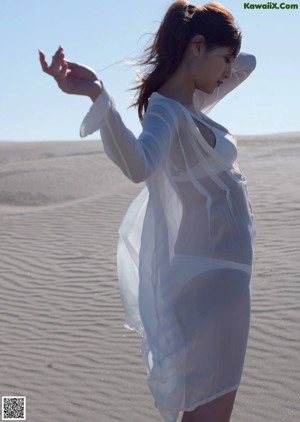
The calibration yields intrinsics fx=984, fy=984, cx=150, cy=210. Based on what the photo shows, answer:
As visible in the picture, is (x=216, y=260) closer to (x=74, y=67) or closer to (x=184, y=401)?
(x=184, y=401)

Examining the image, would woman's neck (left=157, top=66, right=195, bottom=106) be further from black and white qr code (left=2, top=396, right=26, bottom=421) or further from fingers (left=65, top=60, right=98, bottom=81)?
black and white qr code (left=2, top=396, right=26, bottom=421)

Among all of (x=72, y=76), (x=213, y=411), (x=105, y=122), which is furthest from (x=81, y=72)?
(x=213, y=411)

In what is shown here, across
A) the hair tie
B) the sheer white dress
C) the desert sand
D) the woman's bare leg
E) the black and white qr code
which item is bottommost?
the desert sand

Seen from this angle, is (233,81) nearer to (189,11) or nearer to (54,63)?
(189,11)

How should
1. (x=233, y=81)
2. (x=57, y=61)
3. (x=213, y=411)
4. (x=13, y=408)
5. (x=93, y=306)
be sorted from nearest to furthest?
(x=57, y=61)
(x=213, y=411)
(x=233, y=81)
(x=13, y=408)
(x=93, y=306)

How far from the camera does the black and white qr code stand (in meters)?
5.54

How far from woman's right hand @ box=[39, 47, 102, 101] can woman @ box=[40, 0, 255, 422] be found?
35 centimetres

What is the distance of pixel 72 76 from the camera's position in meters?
2.53

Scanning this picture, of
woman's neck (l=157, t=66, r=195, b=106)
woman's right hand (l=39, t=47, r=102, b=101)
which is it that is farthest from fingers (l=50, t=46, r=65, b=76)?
woman's neck (l=157, t=66, r=195, b=106)

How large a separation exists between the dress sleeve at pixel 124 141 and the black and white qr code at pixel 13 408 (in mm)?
3191

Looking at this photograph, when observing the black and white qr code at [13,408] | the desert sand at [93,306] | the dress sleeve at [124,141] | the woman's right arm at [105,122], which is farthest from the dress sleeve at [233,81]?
the black and white qr code at [13,408]

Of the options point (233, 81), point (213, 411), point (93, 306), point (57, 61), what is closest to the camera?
point (57, 61)

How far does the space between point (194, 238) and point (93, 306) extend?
6.12 metres

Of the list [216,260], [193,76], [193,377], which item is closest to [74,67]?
[193,76]
